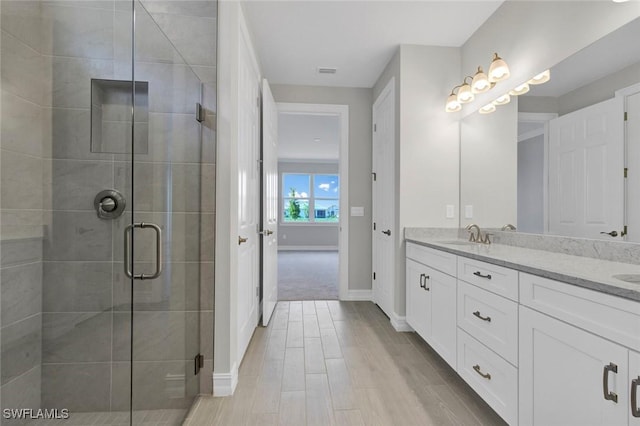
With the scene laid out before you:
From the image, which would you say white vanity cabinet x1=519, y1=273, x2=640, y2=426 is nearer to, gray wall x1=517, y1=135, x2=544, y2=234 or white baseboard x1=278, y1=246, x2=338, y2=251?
gray wall x1=517, y1=135, x2=544, y2=234

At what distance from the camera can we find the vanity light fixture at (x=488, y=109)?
8.14 ft

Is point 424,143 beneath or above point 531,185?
above

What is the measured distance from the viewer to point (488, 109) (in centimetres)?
252

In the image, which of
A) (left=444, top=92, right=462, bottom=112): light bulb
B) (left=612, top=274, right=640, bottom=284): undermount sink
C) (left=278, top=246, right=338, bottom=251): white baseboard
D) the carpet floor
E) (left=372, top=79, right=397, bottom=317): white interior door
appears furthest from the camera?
(left=278, top=246, right=338, bottom=251): white baseboard

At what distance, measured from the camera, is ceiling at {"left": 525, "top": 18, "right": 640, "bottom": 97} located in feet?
4.73

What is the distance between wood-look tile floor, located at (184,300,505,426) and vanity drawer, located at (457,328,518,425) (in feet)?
0.51

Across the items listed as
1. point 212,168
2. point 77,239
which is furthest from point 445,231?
point 77,239

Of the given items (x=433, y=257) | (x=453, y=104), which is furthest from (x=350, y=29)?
(x=433, y=257)

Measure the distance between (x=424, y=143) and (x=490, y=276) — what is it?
1.61 meters

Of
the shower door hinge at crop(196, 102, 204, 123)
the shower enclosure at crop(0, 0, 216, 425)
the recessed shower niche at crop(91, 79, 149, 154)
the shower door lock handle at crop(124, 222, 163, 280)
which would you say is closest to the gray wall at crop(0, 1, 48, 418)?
the shower enclosure at crop(0, 0, 216, 425)

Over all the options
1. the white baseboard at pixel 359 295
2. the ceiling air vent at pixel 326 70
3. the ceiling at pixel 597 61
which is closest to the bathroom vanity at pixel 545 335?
the ceiling at pixel 597 61

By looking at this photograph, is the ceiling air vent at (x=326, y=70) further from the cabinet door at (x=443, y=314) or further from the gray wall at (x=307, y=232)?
the gray wall at (x=307, y=232)

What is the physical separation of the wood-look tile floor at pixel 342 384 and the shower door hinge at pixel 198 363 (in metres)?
0.17

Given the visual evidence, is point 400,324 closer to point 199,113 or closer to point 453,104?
point 453,104
